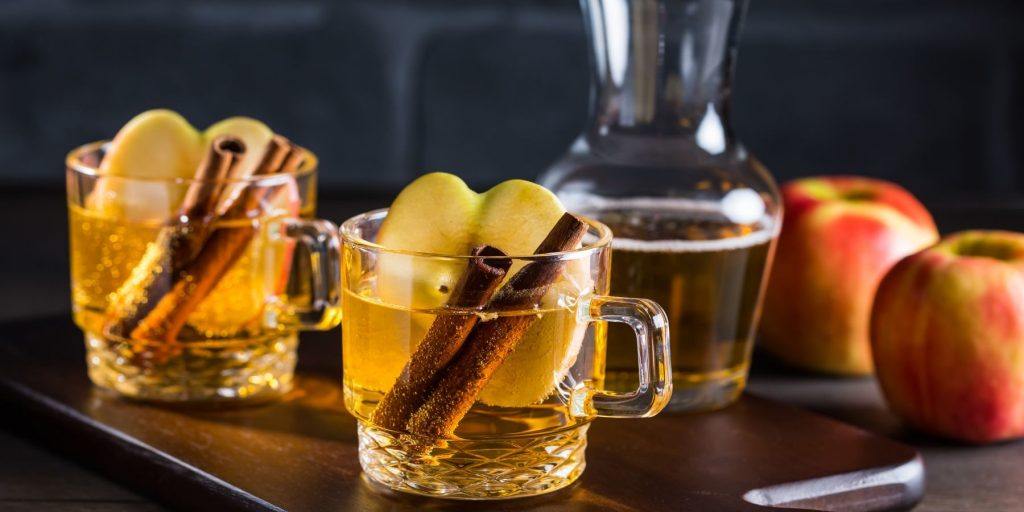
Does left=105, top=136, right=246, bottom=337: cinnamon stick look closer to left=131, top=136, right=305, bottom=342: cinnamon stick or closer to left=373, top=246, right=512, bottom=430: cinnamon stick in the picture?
left=131, top=136, right=305, bottom=342: cinnamon stick

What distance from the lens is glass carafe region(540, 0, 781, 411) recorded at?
977mm

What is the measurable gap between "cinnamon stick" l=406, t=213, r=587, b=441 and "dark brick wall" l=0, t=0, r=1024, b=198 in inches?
44.8

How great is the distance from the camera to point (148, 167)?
94cm

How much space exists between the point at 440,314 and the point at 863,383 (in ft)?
1.68

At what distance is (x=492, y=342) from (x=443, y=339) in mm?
24

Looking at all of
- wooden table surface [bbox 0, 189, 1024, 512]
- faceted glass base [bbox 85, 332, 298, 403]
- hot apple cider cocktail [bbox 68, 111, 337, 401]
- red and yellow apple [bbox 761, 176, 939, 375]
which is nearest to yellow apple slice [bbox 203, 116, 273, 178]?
hot apple cider cocktail [bbox 68, 111, 337, 401]

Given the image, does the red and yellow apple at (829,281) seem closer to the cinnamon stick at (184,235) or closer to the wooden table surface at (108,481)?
the wooden table surface at (108,481)

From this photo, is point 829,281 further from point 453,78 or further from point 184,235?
point 453,78

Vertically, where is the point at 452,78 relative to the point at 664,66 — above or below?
below

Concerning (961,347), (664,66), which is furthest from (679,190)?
(961,347)

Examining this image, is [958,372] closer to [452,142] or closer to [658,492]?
[658,492]

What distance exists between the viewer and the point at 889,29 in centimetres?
188

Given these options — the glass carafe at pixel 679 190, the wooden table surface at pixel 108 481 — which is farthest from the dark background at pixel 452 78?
the glass carafe at pixel 679 190

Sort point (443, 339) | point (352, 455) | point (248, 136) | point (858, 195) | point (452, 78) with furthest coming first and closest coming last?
point (452, 78), point (858, 195), point (248, 136), point (352, 455), point (443, 339)
